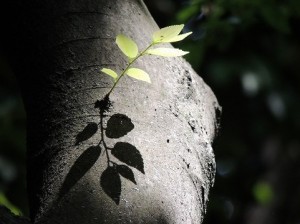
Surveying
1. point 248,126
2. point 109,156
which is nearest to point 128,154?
point 109,156

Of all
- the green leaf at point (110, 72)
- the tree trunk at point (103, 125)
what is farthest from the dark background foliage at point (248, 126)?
the green leaf at point (110, 72)

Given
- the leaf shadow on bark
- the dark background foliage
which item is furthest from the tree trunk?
the dark background foliage

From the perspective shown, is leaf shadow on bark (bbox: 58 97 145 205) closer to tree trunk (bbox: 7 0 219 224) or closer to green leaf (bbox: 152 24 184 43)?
tree trunk (bbox: 7 0 219 224)

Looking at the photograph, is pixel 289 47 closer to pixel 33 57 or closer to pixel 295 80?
pixel 295 80

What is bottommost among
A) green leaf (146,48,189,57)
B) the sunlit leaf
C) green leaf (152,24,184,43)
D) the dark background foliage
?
the dark background foliage

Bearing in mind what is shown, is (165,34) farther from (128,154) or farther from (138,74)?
(128,154)

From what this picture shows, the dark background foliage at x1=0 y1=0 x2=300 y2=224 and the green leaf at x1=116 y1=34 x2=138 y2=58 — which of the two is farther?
the dark background foliage at x1=0 y1=0 x2=300 y2=224

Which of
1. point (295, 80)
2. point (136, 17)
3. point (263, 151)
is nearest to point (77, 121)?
point (136, 17)
